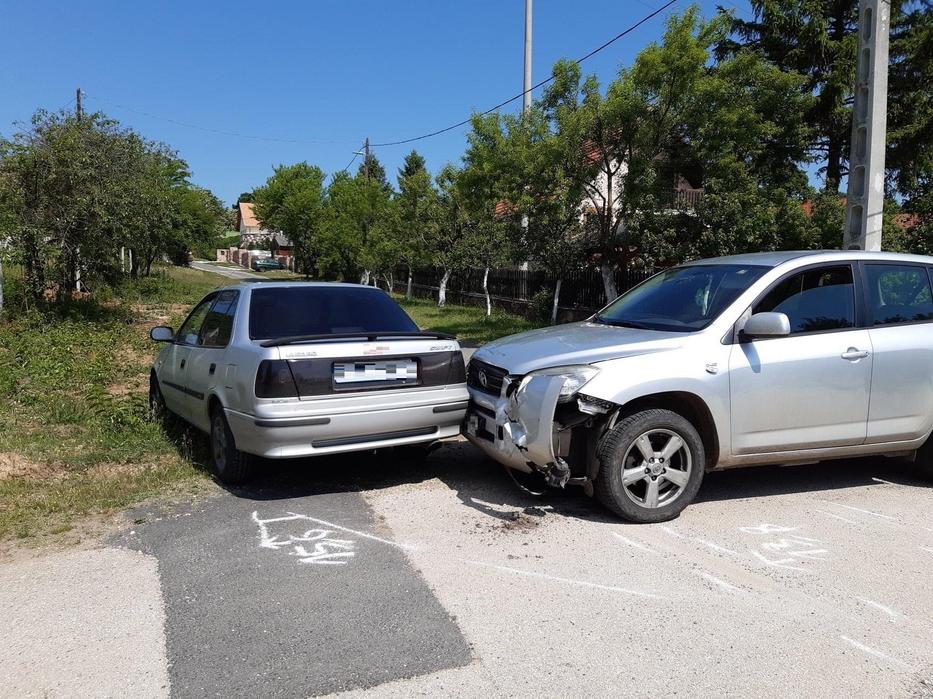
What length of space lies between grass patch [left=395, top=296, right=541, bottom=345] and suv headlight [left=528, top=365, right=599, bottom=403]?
10.6 metres

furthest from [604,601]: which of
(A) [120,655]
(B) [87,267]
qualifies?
(B) [87,267]

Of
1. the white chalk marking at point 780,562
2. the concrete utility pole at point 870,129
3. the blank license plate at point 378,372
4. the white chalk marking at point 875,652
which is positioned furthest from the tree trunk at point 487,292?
the white chalk marking at point 875,652

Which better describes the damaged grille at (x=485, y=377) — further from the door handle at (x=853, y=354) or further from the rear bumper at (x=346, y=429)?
the door handle at (x=853, y=354)

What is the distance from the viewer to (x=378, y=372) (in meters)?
5.04

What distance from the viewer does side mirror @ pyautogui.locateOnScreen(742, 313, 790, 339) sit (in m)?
4.56

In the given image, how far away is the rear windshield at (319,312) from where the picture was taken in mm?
5441

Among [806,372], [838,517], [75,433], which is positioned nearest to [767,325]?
[806,372]

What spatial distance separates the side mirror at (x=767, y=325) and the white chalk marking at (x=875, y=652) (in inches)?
77.0

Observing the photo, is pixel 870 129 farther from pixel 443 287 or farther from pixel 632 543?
pixel 443 287

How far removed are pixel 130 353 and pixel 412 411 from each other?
9.20 metres

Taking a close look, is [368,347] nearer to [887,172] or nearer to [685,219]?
[685,219]

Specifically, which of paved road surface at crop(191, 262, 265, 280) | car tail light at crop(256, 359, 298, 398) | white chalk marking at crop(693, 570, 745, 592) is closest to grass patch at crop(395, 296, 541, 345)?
car tail light at crop(256, 359, 298, 398)

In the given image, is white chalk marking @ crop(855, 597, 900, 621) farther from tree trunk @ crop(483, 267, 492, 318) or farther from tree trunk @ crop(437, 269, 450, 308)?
tree trunk @ crop(437, 269, 450, 308)

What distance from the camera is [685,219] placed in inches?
515
